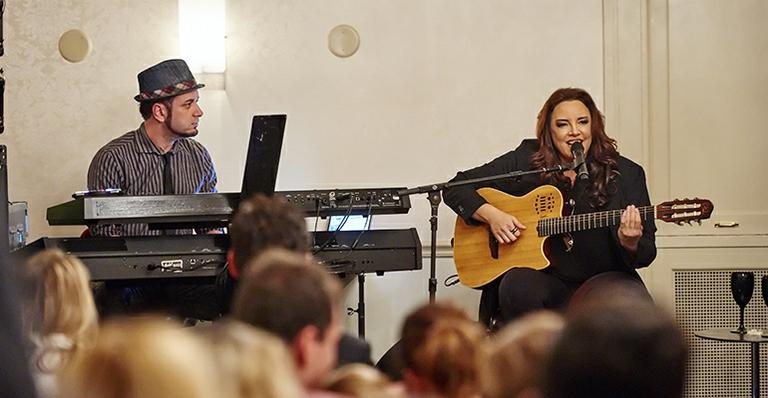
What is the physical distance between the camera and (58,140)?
5441 mm

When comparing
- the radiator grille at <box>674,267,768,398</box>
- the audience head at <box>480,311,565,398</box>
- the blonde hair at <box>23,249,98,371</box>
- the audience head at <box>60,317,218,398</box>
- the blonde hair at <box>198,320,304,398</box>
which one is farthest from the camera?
the radiator grille at <box>674,267,768,398</box>

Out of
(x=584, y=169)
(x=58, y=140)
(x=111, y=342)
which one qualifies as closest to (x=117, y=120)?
(x=58, y=140)

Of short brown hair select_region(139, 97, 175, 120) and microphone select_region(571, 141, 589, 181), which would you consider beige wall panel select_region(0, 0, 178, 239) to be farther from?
microphone select_region(571, 141, 589, 181)

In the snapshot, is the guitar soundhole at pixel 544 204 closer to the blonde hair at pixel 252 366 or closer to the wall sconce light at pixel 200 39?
the wall sconce light at pixel 200 39

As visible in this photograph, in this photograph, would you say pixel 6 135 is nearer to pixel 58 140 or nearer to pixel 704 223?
pixel 58 140

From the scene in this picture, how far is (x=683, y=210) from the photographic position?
4.30m

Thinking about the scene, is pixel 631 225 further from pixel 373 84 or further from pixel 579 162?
pixel 373 84

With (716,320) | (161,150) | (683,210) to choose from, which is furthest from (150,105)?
(716,320)

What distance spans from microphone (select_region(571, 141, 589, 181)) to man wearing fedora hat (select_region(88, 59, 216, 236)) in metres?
1.43

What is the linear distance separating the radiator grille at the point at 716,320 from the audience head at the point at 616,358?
156 inches

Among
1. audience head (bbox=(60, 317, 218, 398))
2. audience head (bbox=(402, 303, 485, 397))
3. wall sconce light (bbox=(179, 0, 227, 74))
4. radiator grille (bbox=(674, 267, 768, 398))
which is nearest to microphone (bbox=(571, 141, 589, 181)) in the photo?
radiator grille (bbox=(674, 267, 768, 398))

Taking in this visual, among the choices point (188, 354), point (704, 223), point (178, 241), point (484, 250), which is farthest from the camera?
point (704, 223)

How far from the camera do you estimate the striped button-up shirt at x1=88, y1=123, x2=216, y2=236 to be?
4.78 meters

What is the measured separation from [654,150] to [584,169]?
1.12m
